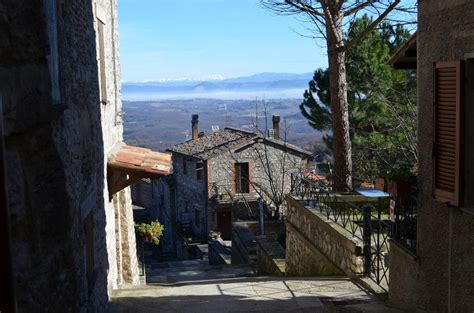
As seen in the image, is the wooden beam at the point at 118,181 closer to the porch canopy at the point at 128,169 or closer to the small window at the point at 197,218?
the porch canopy at the point at 128,169

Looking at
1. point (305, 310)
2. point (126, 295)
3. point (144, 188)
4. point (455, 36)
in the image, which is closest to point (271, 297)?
point (305, 310)

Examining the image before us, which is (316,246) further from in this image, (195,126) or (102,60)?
(195,126)

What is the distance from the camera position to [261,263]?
51.7ft

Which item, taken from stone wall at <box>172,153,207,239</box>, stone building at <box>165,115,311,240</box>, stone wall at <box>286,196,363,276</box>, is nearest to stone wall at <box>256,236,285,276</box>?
stone wall at <box>286,196,363,276</box>

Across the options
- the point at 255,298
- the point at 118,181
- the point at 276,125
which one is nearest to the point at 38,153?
the point at 255,298

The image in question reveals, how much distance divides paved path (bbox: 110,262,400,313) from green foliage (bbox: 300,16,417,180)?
32.4 ft

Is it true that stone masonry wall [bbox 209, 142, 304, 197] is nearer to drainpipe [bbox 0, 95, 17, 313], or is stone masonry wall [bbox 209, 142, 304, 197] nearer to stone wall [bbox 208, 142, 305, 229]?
stone wall [bbox 208, 142, 305, 229]

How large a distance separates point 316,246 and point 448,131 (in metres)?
5.56

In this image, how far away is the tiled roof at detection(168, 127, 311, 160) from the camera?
3531cm

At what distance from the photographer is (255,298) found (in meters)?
8.45

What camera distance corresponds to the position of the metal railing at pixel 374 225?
7.14m

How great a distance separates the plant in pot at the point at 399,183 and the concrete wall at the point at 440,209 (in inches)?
11.5

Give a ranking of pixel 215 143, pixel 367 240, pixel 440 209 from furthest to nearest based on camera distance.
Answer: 1. pixel 215 143
2. pixel 367 240
3. pixel 440 209

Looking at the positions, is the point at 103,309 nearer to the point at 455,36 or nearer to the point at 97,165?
the point at 97,165
